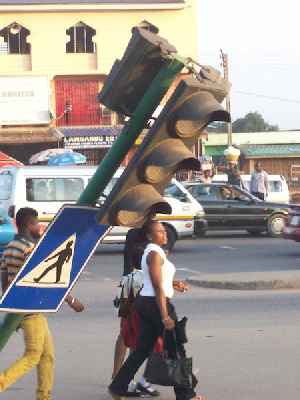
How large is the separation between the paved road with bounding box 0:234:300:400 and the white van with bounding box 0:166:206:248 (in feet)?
12.6

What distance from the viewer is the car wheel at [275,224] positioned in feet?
85.8

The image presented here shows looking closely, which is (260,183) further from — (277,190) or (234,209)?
(277,190)

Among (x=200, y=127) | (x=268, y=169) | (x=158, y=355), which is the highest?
(x=200, y=127)

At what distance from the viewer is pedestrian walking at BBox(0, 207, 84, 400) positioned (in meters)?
7.22

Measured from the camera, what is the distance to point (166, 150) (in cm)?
484

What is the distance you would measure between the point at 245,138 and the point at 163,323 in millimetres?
58928

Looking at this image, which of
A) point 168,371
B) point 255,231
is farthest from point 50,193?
point 168,371

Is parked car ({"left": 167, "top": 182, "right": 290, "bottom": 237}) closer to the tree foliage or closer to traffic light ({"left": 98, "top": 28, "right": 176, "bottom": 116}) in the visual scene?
traffic light ({"left": 98, "top": 28, "right": 176, "bottom": 116})

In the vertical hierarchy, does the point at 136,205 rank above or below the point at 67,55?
below

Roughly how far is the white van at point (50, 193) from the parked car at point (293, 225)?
7.90 ft

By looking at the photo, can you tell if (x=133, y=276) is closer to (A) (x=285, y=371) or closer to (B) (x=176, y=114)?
(A) (x=285, y=371)

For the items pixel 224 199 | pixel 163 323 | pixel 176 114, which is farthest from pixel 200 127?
pixel 224 199

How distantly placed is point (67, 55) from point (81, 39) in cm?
118

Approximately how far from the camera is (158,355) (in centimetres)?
745
